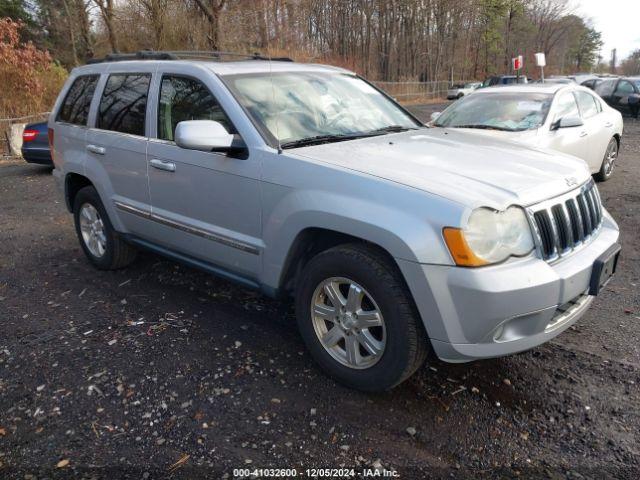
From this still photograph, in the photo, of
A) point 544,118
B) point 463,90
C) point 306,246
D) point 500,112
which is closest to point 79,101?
point 306,246

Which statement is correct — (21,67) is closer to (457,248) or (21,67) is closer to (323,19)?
(457,248)

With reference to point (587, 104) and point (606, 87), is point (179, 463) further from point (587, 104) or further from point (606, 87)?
point (606, 87)

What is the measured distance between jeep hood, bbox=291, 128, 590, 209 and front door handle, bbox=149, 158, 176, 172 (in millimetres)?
1035

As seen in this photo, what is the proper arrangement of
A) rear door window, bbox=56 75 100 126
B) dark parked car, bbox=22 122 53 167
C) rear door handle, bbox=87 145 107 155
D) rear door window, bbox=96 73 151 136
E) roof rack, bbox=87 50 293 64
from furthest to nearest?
dark parked car, bbox=22 122 53 167 < rear door window, bbox=56 75 100 126 < rear door handle, bbox=87 145 107 155 < roof rack, bbox=87 50 293 64 < rear door window, bbox=96 73 151 136

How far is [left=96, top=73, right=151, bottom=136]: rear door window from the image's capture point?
4121 mm

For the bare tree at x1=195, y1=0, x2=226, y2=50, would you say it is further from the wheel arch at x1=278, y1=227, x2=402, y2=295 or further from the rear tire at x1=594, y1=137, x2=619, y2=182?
the wheel arch at x1=278, y1=227, x2=402, y2=295

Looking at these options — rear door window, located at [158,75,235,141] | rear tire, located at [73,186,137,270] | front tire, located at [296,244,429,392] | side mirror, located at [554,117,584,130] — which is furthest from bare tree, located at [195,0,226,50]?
front tire, located at [296,244,429,392]

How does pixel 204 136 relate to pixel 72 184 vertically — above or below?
above

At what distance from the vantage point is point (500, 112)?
7031mm

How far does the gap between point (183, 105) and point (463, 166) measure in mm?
1990

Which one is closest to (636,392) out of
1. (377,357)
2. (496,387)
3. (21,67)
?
(496,387)

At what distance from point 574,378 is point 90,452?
103 inches

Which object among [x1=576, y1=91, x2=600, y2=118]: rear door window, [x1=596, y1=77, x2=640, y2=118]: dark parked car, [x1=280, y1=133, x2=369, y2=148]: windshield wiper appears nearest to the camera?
[x1=280, y1=133, x2=369, y2=148]: windshield wiper

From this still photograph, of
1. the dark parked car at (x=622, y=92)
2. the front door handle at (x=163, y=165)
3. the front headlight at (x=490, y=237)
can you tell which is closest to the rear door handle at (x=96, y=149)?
the front door handle at (x=163, y=165)
